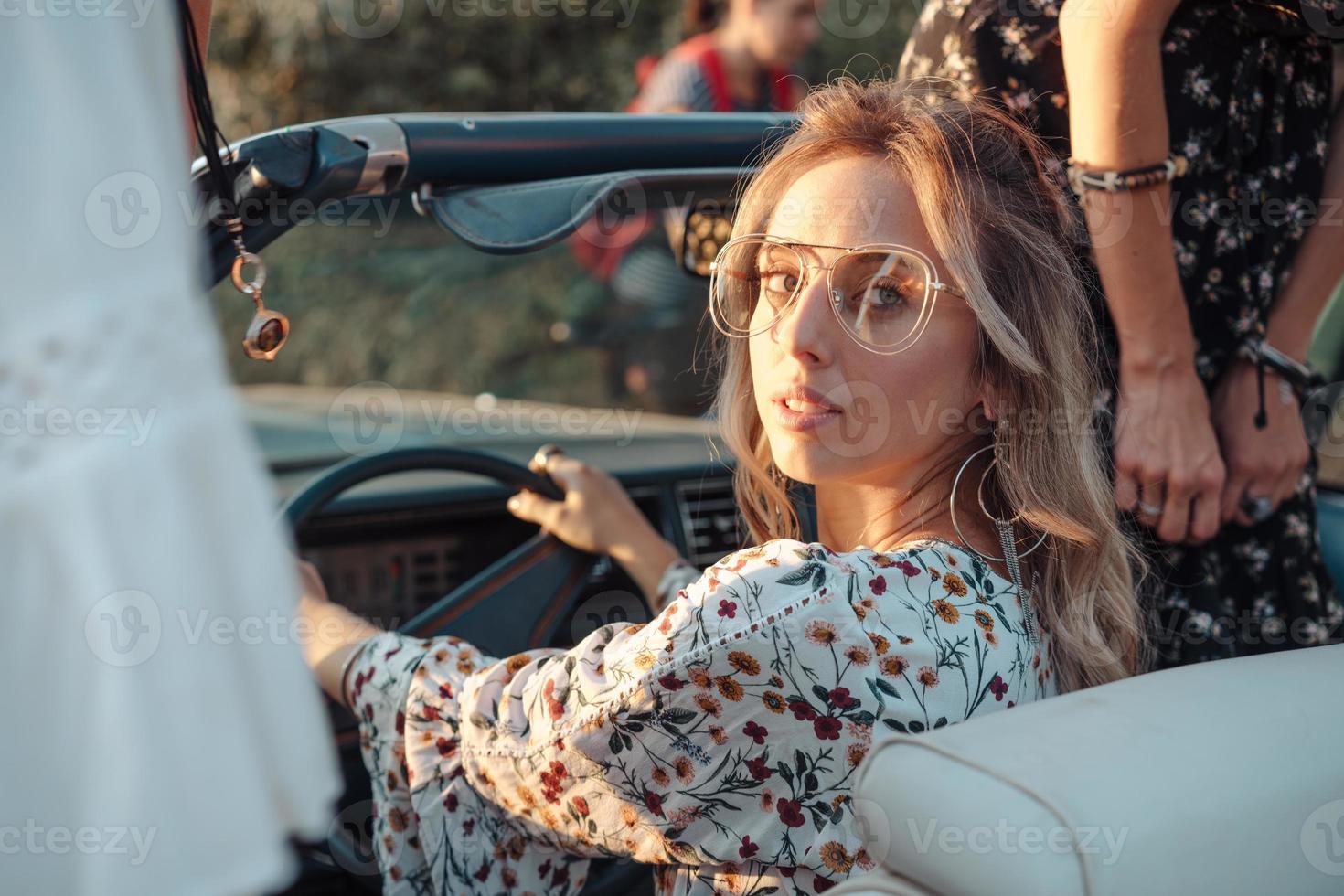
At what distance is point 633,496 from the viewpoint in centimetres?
232

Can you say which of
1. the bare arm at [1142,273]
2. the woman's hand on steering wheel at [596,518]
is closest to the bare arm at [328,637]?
the woman's hand on steering wheel at [596,518]

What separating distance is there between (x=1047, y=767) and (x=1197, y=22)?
39.5 inches

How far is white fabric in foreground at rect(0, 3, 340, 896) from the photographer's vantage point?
67 cm

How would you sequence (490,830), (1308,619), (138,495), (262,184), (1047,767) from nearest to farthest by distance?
1. (138,495)
2. (1047,767)
3. (262,184)
4. (490,830)
5. (1308,619)

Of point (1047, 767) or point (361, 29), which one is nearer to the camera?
point (1047, 767)

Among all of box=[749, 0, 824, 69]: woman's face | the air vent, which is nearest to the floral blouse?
the air vent

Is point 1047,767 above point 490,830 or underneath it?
above

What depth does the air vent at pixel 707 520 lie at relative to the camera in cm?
236

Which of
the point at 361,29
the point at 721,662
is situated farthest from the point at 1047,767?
the point at 361,29

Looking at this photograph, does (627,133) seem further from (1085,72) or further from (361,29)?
(361,29)

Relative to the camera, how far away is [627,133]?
164 cm

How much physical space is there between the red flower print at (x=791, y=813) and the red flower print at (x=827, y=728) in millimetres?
84

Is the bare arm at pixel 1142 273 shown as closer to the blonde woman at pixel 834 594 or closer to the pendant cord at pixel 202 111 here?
the blonde woman at pixel 834 594

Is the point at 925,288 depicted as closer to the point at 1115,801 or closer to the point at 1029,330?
the point at 1029,330
